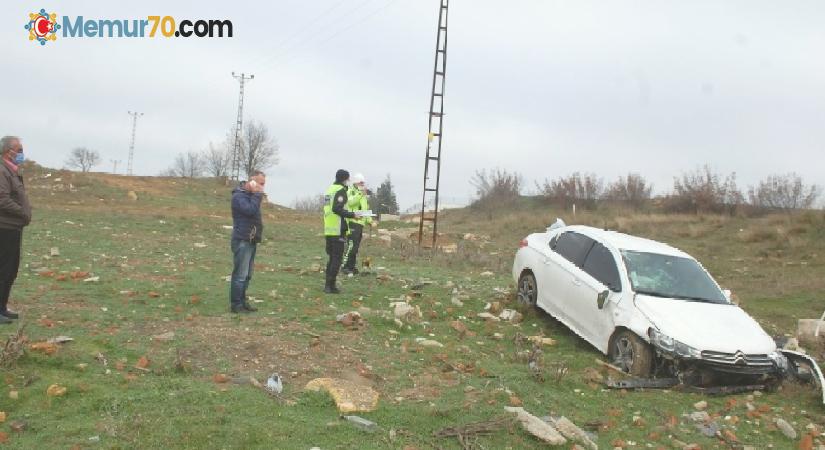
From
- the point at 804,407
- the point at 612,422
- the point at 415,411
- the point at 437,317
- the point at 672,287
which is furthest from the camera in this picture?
the point at 437,317

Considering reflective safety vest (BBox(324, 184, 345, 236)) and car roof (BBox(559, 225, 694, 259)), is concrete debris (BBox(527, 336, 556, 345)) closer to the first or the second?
car roof (BBox(559, 225, 694, 259))

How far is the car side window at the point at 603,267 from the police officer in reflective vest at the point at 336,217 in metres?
3.44

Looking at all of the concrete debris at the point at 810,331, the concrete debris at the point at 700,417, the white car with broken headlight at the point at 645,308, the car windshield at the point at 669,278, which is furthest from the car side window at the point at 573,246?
the concrete debris at the point at 810,331

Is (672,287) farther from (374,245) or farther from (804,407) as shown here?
(374,245)

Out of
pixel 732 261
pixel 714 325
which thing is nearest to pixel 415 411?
pixel 714 325

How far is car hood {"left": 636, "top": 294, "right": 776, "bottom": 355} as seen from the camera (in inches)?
272

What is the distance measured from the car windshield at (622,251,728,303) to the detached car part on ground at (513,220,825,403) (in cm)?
1

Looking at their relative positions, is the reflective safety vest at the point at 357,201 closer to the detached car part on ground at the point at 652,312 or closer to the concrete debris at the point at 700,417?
the detached car part on ground at the point at 652,312

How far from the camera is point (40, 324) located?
683 cm

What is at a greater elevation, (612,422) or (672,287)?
(672,287)

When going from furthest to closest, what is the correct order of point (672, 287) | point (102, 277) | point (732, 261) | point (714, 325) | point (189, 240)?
point (732, 261) → point (189, 240) → point (102, 277) → point (672, 287) → point (714, 325)

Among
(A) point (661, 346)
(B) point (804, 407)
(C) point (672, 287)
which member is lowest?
(B) point (804, 407)

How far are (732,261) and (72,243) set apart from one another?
17.0 m

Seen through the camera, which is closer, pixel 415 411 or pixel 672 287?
pixel 415 411
